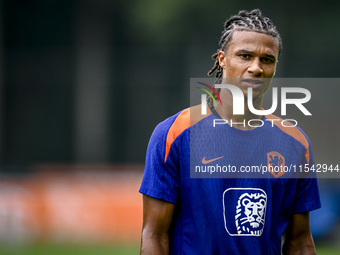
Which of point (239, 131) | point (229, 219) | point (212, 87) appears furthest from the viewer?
point (212, 87)

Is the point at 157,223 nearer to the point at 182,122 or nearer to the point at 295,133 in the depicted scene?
the point at 182,122

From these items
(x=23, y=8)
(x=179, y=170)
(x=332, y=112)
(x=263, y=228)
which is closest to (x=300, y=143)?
(x=263, y=228)

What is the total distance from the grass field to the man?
5415mm

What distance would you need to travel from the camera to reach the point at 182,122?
2689 millimetres

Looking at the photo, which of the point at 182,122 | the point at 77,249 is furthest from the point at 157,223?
the point at 77,249

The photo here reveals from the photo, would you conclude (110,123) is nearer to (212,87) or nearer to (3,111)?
(3,111)

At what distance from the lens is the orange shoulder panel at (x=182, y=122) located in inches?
102

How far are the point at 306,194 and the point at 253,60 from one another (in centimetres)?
82

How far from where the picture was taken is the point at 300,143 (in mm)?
2805

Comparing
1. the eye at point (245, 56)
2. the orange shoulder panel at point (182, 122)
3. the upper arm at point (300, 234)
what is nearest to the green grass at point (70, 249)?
the upper arm at point (300, 234)

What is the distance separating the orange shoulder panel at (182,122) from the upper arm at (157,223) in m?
0.25

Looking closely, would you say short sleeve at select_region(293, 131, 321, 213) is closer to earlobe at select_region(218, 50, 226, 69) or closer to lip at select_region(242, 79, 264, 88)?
lip at select_region(242, 79, 264, 88)

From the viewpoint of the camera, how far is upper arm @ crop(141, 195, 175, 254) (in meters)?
2.54

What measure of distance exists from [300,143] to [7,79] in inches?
431
